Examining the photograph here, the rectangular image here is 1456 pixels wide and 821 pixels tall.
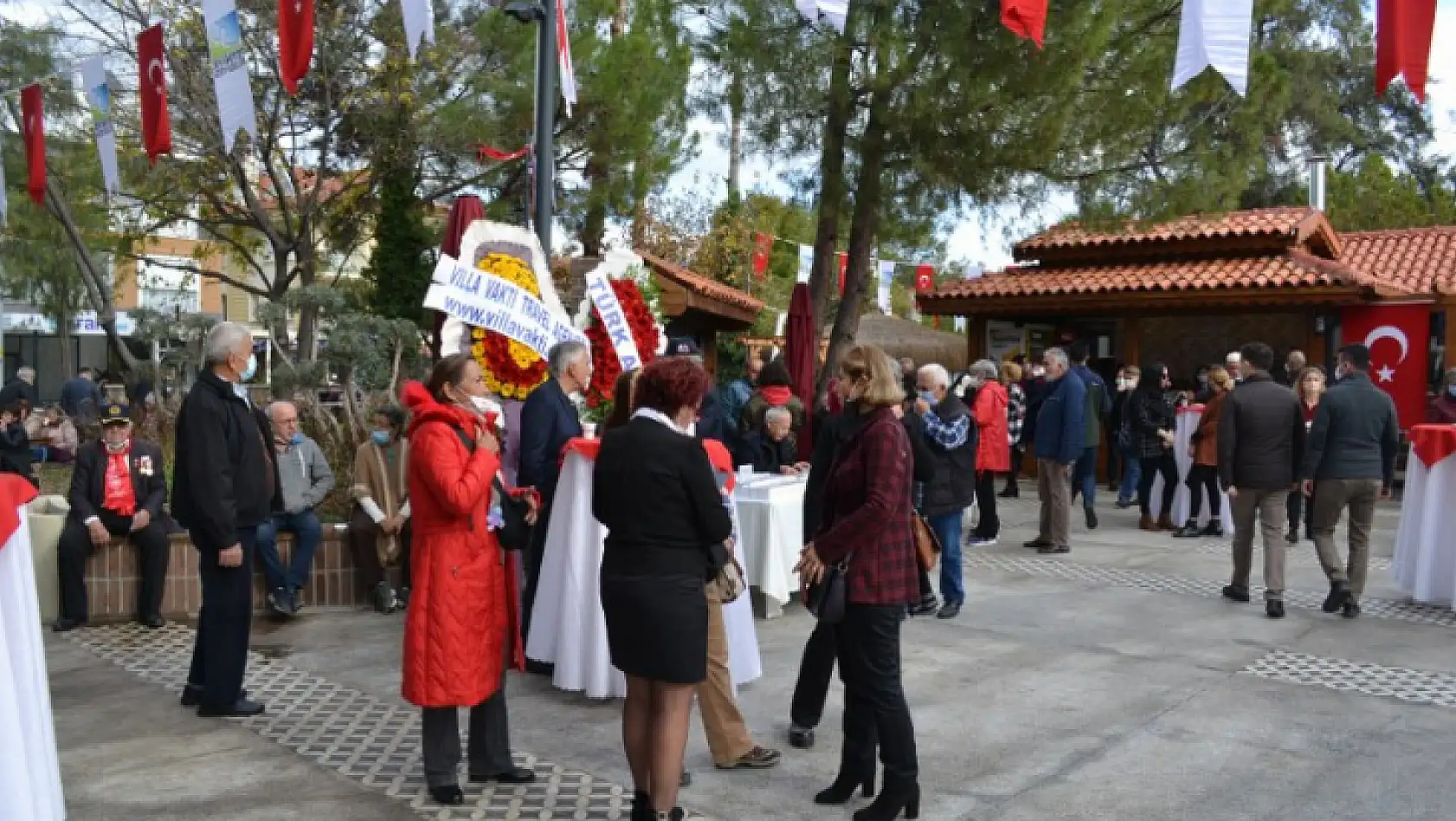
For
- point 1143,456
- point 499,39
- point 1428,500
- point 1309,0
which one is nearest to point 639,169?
point 499,39

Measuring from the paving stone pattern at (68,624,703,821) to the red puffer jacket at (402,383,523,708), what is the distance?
1.39 ft

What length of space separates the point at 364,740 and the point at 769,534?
3074mm

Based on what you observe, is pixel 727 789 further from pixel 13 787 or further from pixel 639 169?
pixel 639 169

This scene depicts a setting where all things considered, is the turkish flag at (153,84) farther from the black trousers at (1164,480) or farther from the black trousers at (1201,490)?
the black trousers at (1201,490)

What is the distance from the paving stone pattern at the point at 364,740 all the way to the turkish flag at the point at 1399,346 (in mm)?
14120

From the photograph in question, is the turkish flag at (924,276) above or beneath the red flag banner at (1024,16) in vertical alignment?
above

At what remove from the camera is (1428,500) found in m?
8.02

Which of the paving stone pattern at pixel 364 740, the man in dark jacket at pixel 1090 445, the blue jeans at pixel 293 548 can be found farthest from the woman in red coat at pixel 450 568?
the man in dark jacket at pixel 1090 445

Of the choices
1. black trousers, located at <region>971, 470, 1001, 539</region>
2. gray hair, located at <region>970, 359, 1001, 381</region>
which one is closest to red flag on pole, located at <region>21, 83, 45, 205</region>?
gray hair, located at <region>970, 359, 1001, 381</region>

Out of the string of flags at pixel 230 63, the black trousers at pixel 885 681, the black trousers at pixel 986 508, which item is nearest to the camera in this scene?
the black trousers at pixel 885 681

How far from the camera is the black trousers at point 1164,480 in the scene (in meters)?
11.9

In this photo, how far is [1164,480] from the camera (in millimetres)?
12070

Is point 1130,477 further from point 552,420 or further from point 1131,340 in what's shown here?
point 552,420

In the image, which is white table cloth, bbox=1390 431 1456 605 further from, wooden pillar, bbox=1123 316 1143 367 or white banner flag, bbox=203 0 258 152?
white banner flag, bbox=203 0 258 152
